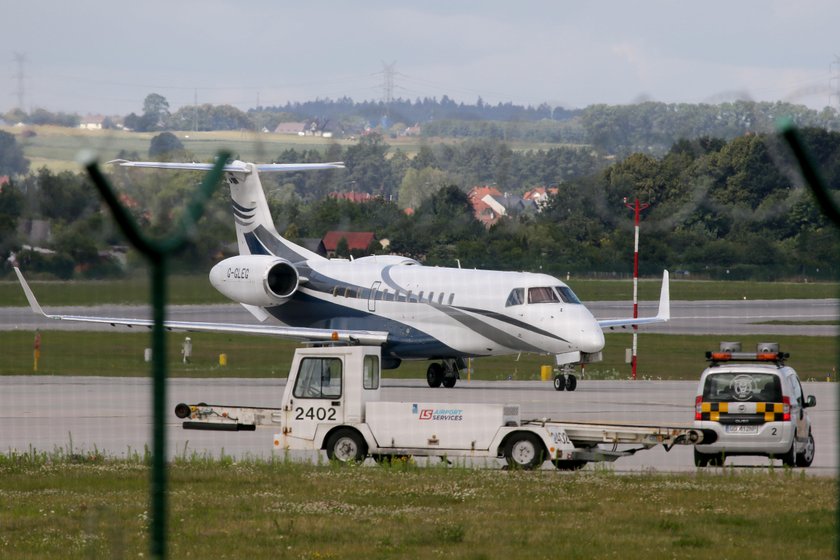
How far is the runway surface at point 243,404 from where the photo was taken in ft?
74.8

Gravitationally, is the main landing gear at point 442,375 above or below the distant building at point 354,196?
below

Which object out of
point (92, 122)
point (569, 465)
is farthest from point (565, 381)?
point (92, 122)

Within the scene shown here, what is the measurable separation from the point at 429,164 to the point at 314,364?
85.5ft

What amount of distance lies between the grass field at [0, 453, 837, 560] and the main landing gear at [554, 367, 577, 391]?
17.2m

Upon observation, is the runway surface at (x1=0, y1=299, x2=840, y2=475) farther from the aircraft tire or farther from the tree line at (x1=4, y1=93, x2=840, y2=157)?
the tree line at (x1=4, y1=93, x2=840, y2=157)

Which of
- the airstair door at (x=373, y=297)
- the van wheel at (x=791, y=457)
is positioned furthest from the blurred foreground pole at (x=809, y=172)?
the airstair door at (x=373, y=297)

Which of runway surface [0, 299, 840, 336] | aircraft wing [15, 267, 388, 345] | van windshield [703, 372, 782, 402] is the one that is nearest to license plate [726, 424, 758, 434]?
van windshield [703, 372, 782, 402]

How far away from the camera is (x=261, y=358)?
4916 cm

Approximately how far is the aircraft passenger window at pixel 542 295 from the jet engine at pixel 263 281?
798 centimetres

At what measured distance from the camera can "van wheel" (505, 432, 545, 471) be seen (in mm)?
19422

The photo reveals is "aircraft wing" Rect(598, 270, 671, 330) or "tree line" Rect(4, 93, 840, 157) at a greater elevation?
"tree line" Rect(4, 93, 840, 157)

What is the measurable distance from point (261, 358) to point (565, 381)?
15820 millimetres

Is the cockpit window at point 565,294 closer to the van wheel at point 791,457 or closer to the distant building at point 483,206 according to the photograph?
the distant building at point 483,206

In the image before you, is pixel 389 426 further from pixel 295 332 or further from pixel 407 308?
pixel 295 332
